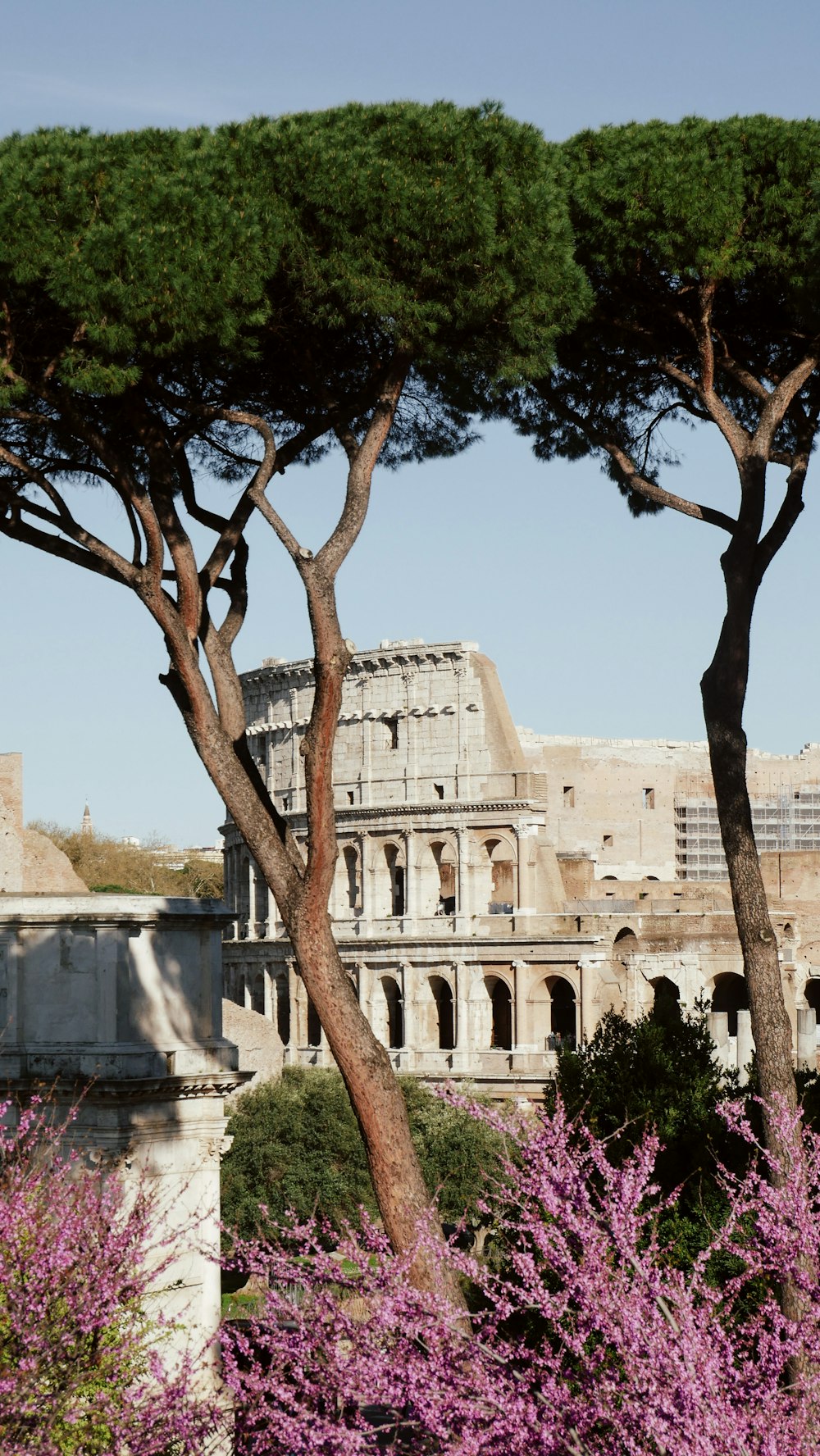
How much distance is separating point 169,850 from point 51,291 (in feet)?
185

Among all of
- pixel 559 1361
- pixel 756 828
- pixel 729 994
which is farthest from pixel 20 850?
pixel 756 828

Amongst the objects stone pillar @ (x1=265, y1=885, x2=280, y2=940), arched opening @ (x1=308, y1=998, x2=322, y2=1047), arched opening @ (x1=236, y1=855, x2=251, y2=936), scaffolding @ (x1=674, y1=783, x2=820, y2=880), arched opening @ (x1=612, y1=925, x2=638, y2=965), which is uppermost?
scaffolding @ (x1=674, y1=783, x2=820, y2=880)

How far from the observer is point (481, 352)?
10.5 m

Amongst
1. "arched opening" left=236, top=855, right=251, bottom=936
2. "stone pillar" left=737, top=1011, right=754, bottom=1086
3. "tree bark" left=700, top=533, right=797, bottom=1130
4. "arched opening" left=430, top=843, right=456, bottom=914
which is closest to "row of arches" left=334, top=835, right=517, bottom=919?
"arched opening" left=430, top=843, right=456, bottom=914

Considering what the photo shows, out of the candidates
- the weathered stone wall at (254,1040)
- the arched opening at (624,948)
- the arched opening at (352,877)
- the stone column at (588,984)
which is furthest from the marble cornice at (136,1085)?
the arched opening at (352,877)

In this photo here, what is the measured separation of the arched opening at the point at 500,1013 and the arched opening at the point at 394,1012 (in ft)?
6.21

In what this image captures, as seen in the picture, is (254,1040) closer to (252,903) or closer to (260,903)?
(260,903)

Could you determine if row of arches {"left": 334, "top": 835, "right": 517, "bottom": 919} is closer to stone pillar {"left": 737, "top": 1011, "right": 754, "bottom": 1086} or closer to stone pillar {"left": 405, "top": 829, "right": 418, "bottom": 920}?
stone pillar {"left": 405, "top": 829, "right": 418, "bottom": 920}

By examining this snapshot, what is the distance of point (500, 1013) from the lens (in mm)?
39219

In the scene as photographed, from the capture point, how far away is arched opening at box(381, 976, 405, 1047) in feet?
129

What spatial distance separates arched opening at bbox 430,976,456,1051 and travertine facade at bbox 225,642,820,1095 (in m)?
0.04

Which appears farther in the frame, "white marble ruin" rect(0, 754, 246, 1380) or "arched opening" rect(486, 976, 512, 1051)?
"arched opening" rect(486, 976, 512, 1051)

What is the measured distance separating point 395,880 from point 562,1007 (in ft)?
14.4

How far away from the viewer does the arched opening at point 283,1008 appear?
40875 millimetres
